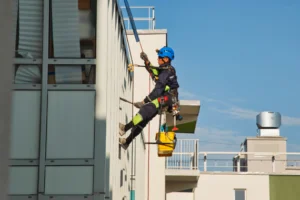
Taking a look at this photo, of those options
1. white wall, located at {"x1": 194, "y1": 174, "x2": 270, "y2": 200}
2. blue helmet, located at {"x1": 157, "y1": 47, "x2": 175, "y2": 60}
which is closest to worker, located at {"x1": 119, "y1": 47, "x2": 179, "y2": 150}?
blue helmet, located at {"x1": 157, "y1": 47, "x2": 175, "y2": 60}

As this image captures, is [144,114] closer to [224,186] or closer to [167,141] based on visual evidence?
[167,141]

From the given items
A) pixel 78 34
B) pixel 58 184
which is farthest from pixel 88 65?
pixel 58 184

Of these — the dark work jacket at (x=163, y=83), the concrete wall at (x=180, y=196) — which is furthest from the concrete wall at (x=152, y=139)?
the dark work jacket at (x=163, y=83)

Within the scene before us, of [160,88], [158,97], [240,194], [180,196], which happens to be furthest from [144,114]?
[240,194]

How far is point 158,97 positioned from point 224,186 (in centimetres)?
2291

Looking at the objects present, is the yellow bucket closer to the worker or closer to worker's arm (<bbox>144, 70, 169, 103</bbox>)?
the worker

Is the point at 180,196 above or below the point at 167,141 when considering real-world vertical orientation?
below

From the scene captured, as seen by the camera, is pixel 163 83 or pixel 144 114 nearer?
pixel 144 114

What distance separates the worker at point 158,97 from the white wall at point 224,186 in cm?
2234

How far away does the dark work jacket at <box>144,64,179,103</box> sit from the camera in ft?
27.6

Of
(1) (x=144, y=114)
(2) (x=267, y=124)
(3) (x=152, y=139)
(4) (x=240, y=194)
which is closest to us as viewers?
(1) (x=144, y=114)

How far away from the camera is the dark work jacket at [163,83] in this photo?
331 inches

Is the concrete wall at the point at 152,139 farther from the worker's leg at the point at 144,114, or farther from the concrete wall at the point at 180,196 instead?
the worker's leg at the point at 144,114

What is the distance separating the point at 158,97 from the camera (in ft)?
27.6
